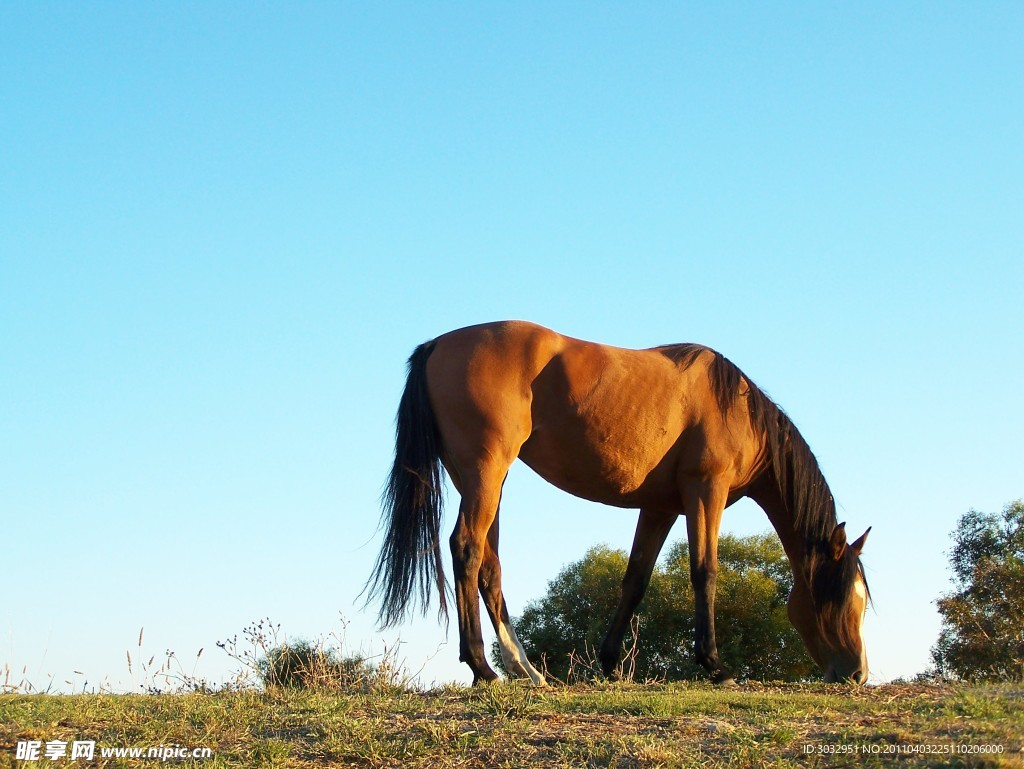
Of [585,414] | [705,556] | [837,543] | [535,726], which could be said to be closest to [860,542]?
[837,543]

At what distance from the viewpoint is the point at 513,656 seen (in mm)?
7562

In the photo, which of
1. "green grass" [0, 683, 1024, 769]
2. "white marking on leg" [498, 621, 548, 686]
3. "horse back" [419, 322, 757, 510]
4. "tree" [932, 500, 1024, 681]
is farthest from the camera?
"tree" [932, 500, 1024, 681]

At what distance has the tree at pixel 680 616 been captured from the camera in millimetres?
18938

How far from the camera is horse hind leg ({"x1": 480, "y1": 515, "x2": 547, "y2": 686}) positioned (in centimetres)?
759

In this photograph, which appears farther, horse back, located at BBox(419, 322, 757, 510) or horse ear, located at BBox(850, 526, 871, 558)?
horse ear, located at BBox(850, 526, 871, 558)

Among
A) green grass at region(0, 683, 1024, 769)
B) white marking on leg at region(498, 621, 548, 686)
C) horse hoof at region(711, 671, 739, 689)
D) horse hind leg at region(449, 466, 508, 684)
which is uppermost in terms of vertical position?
horse hind leg at region(449, 466, 508, 684)

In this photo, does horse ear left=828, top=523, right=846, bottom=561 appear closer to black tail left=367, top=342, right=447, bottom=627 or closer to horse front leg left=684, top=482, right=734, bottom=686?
horse front leg left=684, top=482, right=734, bottom=686

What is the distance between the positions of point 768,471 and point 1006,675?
268cm

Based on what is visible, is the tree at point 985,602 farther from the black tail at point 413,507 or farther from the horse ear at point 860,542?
the black tail at point 413,507

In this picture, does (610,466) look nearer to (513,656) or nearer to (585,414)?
(585,414)

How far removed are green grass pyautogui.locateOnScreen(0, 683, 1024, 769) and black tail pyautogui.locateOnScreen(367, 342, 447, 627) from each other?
109 centimetres

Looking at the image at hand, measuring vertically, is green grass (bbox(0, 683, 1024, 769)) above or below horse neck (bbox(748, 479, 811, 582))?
below

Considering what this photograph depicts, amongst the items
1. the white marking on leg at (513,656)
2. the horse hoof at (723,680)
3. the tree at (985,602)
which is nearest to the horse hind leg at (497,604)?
the white marking on leg at (513,656)

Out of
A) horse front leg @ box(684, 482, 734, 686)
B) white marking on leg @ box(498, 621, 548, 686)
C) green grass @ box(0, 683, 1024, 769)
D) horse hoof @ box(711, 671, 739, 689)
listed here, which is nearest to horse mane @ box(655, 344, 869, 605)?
horse front leg @ box(684, 482, 734, 686)
